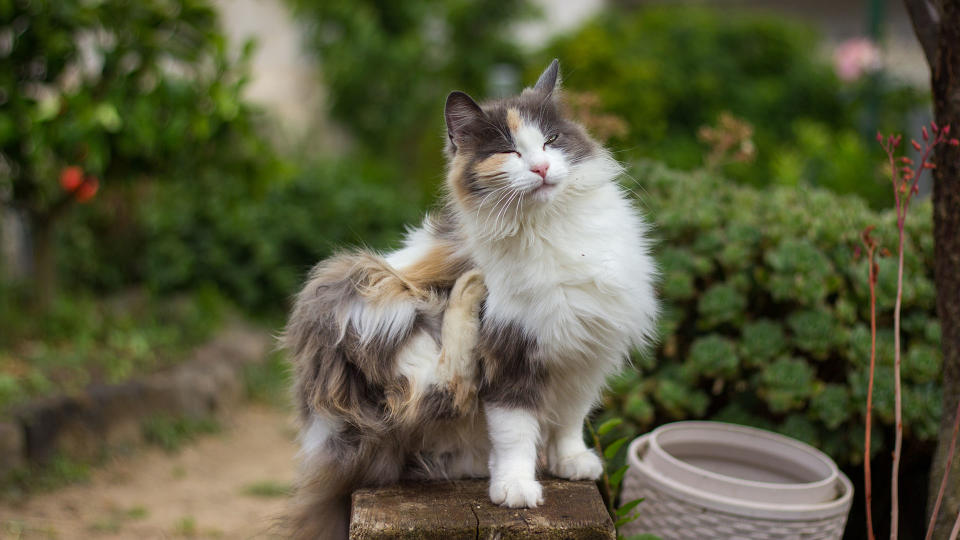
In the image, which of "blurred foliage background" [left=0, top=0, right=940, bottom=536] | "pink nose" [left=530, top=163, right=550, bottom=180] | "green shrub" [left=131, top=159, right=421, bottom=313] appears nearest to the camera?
"pink nose" [left=530, top=163, right=550, bottom=180]

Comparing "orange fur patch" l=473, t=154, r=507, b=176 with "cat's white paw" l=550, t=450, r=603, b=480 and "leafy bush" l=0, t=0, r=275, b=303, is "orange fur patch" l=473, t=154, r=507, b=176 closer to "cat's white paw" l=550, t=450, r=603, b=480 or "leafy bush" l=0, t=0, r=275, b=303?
"cat's white paw" l=550, t=450, r=603, b=480

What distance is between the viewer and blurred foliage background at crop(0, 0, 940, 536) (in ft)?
8.50

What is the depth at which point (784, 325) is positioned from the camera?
2.66 meters

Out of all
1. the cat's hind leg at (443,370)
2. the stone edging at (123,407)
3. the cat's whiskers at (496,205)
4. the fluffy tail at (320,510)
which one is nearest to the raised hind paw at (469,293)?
the cat's hind leg at (443,370)

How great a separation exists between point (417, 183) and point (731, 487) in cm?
579

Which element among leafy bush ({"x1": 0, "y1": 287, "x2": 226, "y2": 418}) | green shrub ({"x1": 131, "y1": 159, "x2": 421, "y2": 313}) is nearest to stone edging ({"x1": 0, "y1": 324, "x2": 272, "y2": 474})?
leafy bush ({"x1": 0, "y1": 287, "x2": 226, "y2": 418})

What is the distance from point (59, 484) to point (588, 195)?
3.03 m

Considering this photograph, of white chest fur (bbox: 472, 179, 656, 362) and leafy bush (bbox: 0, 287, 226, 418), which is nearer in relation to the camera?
white chest fur (bbox: 472, 179, 656, 362)

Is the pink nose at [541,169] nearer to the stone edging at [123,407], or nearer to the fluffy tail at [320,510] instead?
the fluffy tail at [320,510]

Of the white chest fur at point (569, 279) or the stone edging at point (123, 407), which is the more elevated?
the white chest fur at point (569, 279)

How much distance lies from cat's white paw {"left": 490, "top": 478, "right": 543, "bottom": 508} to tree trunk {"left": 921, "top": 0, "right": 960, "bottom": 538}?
1123mm

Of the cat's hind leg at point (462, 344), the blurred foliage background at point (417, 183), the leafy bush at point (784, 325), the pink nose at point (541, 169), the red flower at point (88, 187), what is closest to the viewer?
the pink nose at point (541, 169)

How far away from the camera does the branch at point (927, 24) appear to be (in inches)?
81.0

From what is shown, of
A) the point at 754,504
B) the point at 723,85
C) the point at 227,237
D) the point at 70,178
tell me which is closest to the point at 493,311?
the point at 754,504
